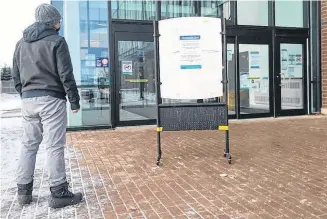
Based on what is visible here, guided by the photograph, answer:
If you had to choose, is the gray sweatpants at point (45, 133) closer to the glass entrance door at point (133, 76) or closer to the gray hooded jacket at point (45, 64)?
the gray hooded jacket at point (45, 64)

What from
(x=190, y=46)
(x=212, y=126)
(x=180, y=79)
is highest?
(x=190, y=46)

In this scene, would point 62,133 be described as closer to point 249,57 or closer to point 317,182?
point 317,182

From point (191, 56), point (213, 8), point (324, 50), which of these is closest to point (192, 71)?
point (191, 56)

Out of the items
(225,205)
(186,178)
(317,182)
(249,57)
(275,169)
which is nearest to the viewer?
(225,205)

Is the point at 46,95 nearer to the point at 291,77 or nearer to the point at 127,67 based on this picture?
the point at 127,67

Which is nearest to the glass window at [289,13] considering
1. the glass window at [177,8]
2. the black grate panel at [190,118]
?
the glass window at [177,8]

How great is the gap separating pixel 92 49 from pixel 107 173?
4720 millimetres

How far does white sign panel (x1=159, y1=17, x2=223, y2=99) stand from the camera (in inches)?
219

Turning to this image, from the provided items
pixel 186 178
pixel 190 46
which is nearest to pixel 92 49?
pixel 190 46

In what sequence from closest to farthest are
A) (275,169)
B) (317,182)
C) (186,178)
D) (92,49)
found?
(317,182) → (186,178) → (275,169) → (92,49)

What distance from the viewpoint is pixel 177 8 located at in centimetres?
986

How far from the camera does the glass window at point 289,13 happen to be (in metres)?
10.7

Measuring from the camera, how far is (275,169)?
16.5ft

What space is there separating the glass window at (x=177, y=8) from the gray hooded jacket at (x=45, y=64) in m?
6.23
